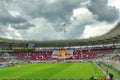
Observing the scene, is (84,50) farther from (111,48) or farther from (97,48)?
(111,48)

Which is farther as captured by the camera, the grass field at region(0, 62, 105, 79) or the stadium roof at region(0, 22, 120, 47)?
the stadium roof at region(0, 22, 120, 47)

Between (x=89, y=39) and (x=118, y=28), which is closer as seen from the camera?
(x=118, y=28)

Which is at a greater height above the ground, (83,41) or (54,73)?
(83,41)

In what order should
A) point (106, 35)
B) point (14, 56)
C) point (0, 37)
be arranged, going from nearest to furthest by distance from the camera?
point (106, 35) → point (0, 37) → point (14, 56)

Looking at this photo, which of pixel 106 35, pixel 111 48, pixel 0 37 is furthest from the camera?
pixel 111 48

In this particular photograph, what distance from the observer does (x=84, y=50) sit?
13388cm

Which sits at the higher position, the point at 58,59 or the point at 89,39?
the point at 89,39

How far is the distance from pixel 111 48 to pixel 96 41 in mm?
8146

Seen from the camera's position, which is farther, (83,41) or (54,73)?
(83,41)

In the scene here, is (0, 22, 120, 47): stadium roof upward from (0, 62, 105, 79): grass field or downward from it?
upward

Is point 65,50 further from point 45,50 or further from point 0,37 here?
point 0,37

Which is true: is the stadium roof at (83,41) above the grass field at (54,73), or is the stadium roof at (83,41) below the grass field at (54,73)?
above

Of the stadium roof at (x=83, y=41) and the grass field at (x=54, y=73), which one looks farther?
the stadium roof at (x=83, y=41)

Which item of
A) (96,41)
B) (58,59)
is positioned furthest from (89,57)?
(58,59)
